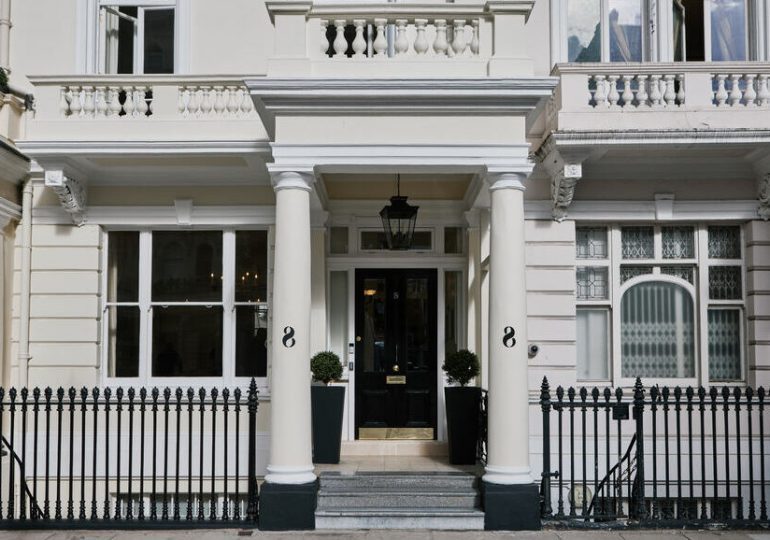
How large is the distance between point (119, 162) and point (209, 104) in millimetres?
1372

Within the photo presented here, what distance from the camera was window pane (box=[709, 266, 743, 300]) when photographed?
1020 cm

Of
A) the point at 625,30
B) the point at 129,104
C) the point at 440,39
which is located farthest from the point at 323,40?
the point at 625,30

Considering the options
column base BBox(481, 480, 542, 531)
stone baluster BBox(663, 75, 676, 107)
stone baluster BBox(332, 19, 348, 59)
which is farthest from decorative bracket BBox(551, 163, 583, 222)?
column base BBox(481, 480, 542, 531)

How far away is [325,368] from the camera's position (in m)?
9.25

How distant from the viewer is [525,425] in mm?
7832

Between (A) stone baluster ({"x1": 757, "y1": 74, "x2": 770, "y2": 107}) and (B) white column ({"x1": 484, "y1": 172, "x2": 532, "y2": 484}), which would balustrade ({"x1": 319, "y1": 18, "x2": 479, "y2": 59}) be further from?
(A) stone baluster ({"x1": 757, "y1": 74, "x2": 770, "y2": 107})

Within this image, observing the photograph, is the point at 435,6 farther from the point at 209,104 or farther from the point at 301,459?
the point at 301,459

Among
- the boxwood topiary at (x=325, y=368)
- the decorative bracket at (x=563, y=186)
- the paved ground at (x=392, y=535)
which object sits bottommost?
the paved ground at (x=392, y=535)

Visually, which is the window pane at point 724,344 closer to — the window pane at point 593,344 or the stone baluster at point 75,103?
the window pane at point 593,344

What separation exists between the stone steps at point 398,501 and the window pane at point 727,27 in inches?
264

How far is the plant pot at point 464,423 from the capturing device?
9.09m

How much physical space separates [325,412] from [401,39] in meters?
4.41

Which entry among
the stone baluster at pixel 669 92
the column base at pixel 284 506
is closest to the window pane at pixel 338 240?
the column base at pixel 284 506

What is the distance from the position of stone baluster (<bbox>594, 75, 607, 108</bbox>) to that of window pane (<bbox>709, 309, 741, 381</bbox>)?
3172mm
